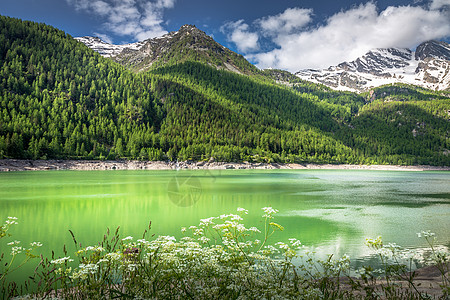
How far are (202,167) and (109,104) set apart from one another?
7080cm

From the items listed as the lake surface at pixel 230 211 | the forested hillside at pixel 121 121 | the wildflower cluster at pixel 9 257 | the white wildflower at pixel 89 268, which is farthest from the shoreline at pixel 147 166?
the white wildflower at pixel 89 268

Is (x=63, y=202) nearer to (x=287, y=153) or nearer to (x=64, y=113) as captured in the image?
(x=64, y=113)

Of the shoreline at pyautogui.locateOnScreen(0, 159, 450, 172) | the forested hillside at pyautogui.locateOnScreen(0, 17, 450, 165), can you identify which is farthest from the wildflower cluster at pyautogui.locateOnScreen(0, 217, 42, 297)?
the forested hillside at pyautogui.locateOnScreen(0, 17, 450, 165)

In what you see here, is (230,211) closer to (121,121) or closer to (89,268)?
(89,268)

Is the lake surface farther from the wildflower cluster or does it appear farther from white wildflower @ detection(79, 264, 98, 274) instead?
white wildflower @ detection(79, 264, 98, 274)

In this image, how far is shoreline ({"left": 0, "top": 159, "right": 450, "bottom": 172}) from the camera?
77.7 meters

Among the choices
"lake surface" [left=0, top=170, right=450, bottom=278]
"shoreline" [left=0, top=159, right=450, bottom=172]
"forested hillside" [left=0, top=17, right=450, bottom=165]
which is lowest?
"lake surface" [left=0, top=170, right=450, bottom=278]

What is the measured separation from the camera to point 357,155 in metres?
177

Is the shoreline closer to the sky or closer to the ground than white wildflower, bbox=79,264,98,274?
closer to the ground

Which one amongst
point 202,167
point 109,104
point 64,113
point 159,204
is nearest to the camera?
point 159,204

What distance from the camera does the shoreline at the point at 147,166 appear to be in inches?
3059

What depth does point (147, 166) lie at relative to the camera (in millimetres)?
105062

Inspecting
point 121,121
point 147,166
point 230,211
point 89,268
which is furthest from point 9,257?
point 121,121

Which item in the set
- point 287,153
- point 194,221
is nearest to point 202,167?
point 287,153
